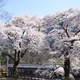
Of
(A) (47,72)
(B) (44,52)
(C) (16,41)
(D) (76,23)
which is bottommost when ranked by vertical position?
(A) (47,72)

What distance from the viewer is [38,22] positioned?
643 inches

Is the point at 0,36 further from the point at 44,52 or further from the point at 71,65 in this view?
the point at 71,65

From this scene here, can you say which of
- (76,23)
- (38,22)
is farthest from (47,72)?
(38,22)

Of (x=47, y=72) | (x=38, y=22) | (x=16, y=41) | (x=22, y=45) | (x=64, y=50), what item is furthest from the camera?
(x=38, y=22)

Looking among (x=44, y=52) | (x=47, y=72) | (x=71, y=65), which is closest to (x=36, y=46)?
(x=44, y=52)

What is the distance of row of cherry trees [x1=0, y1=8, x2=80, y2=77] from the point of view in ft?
38.8

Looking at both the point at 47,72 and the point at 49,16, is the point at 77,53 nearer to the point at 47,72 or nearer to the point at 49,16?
the point at 47,72

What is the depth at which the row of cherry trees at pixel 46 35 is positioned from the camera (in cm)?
1181

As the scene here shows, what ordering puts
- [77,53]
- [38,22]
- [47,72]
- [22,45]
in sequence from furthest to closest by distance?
[38,22], [22,45], [47,72], [77,53]

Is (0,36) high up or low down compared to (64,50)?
up

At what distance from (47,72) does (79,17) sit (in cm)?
512

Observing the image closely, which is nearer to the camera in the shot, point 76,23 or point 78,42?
point 78,42

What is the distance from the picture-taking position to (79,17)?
12219 millimetres

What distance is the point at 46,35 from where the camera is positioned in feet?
49.0
